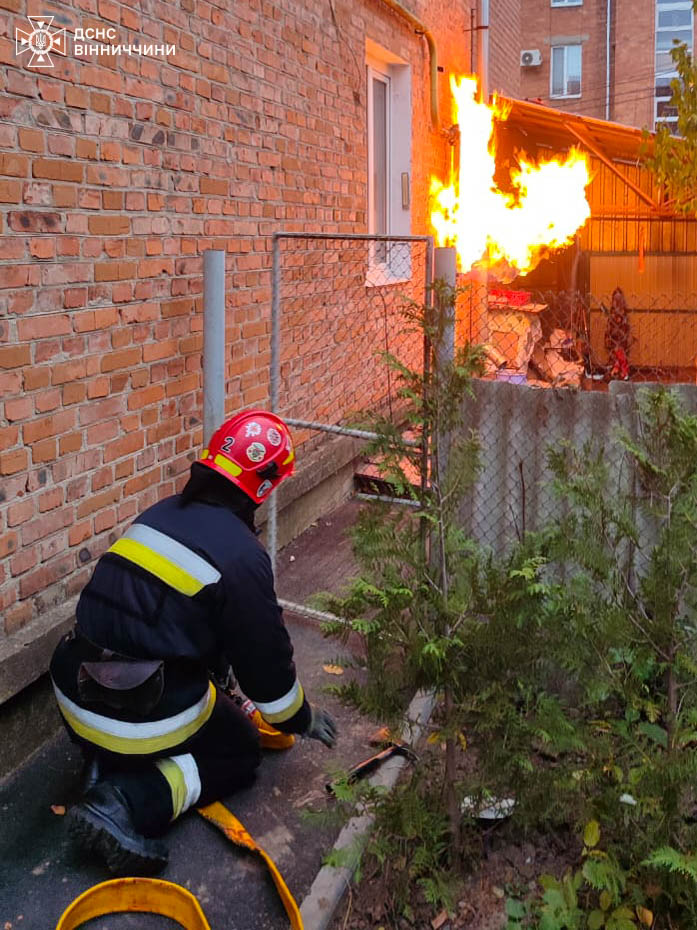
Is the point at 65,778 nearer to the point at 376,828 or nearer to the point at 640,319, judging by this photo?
the point at 376,828

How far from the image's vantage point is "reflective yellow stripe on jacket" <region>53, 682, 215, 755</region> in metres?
3.33

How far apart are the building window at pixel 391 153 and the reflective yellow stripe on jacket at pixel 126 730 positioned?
6315mm

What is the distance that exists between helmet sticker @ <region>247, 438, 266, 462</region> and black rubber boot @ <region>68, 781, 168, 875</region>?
1256mm

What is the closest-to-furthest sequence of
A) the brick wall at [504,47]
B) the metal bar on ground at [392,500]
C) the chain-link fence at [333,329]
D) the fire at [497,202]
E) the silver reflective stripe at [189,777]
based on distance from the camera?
the metal bar on ground at [392,500]
the silver reflective stripe at [189,777]
the chain-link fence at [333,329]
the fire at [497,202]
the brick wall at [504,47]

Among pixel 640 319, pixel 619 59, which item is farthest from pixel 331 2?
pixel 619 59

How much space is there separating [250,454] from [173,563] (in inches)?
19.7

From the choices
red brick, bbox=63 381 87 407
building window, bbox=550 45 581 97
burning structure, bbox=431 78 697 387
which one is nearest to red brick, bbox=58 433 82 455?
red brick, bbox=63 381 87 407

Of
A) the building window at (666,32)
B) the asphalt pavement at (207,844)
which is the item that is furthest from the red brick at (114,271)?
the building window at (666,32)

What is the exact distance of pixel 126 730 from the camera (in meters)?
3.33

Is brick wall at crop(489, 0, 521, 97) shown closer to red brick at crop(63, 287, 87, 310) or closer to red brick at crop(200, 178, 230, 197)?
red brick at crop(200, 178, 230, 197)

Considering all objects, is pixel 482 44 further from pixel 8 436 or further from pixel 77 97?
pixel 8 436

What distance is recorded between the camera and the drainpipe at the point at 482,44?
38.7 ft

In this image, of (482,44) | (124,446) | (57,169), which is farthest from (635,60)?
(57,169)

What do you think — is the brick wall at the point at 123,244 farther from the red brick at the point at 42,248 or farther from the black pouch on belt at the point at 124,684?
the black pouch on belt at the point at 124,684
